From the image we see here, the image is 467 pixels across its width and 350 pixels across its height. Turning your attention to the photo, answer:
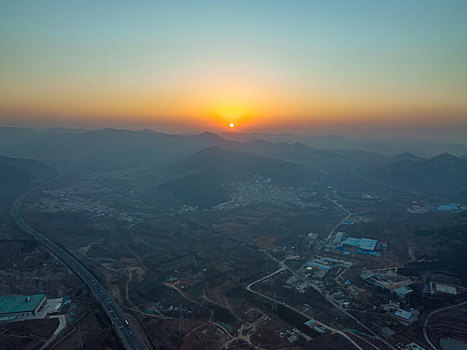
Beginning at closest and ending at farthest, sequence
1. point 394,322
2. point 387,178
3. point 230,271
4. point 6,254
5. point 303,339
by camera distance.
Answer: point 303,339 < point 394,322 < point 230,271 < point 6,254 < point 387,178

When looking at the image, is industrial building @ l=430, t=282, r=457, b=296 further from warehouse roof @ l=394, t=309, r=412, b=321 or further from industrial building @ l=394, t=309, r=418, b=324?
warehouse roof @ l=394, t=309, r=412, b=321

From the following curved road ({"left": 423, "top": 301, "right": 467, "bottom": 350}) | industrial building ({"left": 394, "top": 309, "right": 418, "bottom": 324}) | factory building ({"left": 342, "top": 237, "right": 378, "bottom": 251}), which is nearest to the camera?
curved road ({"left": 423, "top": 301, "right": 467, "bottom": 350})

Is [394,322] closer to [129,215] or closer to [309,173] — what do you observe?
[129,215]

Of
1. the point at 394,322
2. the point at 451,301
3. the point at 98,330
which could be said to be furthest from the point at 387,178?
the point at 98,330

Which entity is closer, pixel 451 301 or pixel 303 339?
pixel 303 339

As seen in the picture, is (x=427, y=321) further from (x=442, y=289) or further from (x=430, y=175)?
(x=430, y=175)

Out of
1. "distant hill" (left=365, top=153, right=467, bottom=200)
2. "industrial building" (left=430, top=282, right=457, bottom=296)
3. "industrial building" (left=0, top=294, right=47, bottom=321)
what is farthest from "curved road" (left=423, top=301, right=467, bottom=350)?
"distant hill" (left=365, top=153, right=467, bottom=200)

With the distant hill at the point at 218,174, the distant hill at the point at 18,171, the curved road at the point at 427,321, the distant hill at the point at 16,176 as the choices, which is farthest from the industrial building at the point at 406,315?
the distant hill at the point at 18,171
